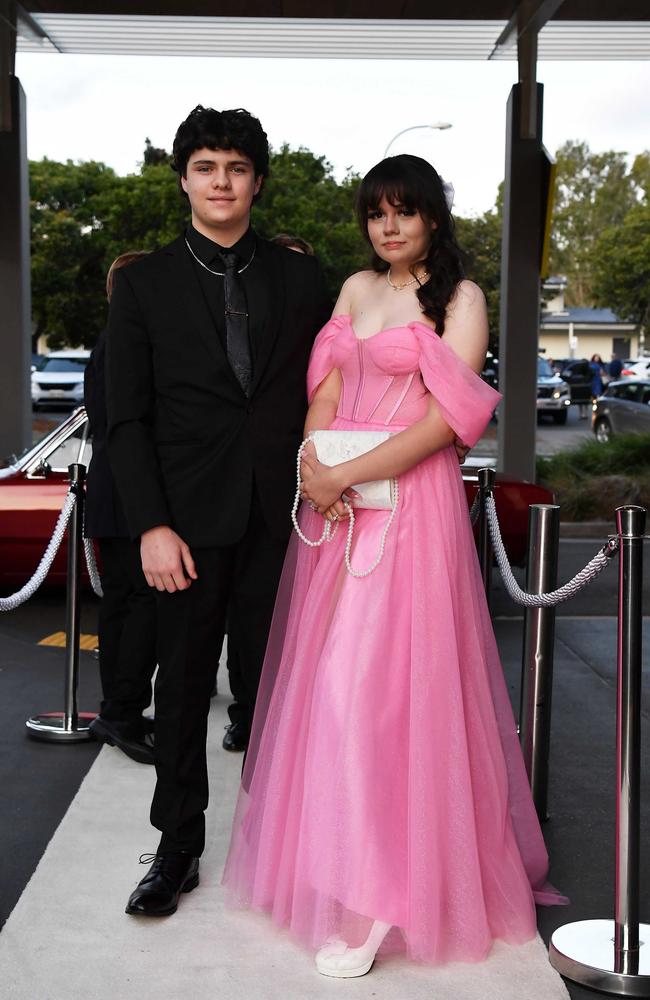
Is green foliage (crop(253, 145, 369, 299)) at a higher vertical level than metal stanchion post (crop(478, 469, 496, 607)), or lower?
higher

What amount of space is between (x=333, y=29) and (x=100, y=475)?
25.7 feet

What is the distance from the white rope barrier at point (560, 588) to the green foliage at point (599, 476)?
8.26 m

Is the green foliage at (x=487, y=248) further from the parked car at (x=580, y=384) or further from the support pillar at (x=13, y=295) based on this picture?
the support pillar at (x=13, y=295)

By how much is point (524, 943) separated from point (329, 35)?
1036cm

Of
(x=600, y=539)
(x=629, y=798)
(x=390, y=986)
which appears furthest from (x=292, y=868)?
(x=600, y=539)

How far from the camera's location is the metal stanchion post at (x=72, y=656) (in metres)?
5.47

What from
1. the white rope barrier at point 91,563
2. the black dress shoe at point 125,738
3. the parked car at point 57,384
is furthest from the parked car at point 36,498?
the parked car at point 57,384

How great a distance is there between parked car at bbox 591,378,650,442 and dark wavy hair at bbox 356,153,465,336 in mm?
18752

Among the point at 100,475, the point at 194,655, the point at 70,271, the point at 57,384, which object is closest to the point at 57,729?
the point at 100,475

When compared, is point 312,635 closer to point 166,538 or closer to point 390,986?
point 166,538

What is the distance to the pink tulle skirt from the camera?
325cm

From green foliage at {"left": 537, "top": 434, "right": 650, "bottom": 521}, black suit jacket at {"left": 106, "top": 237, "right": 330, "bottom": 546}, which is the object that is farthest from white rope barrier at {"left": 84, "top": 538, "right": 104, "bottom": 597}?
green foliage at {"left": 537, "top": 434, "right": 650, "bottom": 521}

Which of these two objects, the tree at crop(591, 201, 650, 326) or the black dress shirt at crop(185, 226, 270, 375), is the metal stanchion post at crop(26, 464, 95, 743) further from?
the tree at crop(591, 201, 650, 326)

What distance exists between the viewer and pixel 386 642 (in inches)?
132
